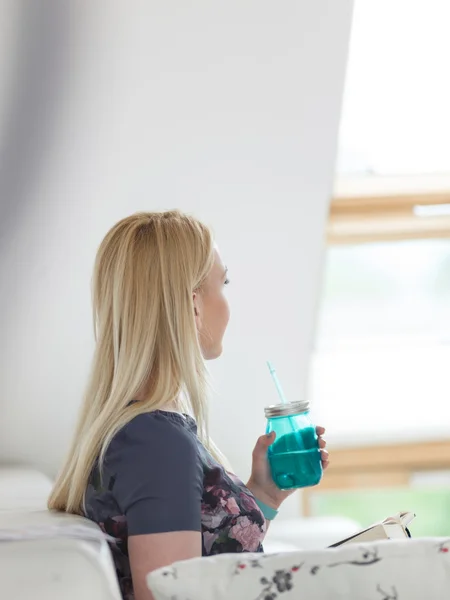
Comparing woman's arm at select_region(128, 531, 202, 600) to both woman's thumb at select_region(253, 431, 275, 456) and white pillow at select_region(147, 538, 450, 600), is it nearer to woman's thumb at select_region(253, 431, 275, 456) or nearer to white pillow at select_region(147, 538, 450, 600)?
white pillow at select_region(147, 538, 450, 600)

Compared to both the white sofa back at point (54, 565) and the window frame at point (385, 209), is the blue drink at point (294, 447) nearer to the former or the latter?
the white sofa back at point (54, 565)

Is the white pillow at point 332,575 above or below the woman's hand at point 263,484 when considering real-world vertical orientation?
above

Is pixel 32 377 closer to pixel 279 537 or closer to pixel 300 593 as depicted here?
pixel 279 537

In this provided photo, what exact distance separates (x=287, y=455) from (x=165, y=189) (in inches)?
45.1

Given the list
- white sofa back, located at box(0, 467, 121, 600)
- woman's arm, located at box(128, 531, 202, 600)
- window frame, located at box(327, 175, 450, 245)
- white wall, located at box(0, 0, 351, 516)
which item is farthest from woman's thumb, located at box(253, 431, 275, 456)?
window frame, located at box(327, 175, 450, 245)

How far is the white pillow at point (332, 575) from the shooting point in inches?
39.3

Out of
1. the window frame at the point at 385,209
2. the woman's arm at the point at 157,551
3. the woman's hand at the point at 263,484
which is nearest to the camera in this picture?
the woman's arm at the point at 157,551

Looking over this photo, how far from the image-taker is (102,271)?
1.55 meters

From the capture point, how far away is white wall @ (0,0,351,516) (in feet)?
7.69

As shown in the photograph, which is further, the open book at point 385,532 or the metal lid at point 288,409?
the metal lid at point 288,409

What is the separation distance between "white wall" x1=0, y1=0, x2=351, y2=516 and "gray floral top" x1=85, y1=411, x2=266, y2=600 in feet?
3.91

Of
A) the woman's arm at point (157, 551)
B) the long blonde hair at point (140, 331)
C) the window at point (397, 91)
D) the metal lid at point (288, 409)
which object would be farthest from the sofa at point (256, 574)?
Answer: the window at point (397, 91)

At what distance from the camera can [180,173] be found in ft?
8.43

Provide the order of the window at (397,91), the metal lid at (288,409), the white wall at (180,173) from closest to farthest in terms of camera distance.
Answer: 1. the metal lid at (288,409)
2. the white wall at (180,173)
3. the window at (397,91)
